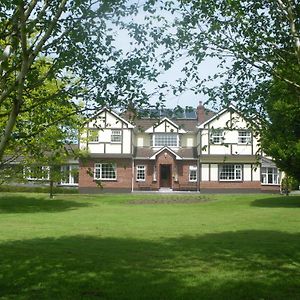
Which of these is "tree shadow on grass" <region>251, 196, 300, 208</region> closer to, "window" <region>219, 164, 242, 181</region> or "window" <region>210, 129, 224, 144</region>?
"window" <region>219, 164, 242, 181</region>

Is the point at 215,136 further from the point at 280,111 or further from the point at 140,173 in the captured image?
the point at 140,173

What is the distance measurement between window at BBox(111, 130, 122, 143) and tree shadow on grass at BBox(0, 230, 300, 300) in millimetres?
36322

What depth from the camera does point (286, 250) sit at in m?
13.4

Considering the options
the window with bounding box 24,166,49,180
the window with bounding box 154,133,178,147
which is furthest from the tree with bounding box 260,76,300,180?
the window with bounding box 154,133,178,147

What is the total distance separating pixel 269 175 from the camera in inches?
2110

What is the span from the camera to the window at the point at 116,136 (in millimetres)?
51800

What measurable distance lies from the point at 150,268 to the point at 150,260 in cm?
98

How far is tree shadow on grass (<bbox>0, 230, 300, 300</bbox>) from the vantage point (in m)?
8.59

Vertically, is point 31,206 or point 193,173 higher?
point 193,173

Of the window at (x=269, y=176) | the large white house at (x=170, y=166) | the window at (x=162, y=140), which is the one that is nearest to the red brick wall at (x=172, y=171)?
the large white house at (x=170, y=166)

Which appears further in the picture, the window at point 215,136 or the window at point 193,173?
the window at point 193,173

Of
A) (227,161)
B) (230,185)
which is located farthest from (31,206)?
(230,185)

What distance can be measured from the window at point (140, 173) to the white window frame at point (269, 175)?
12.4 metres

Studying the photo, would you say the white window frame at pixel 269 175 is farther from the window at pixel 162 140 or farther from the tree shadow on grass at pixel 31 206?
the tree shadow on grass at pixel 31 206
